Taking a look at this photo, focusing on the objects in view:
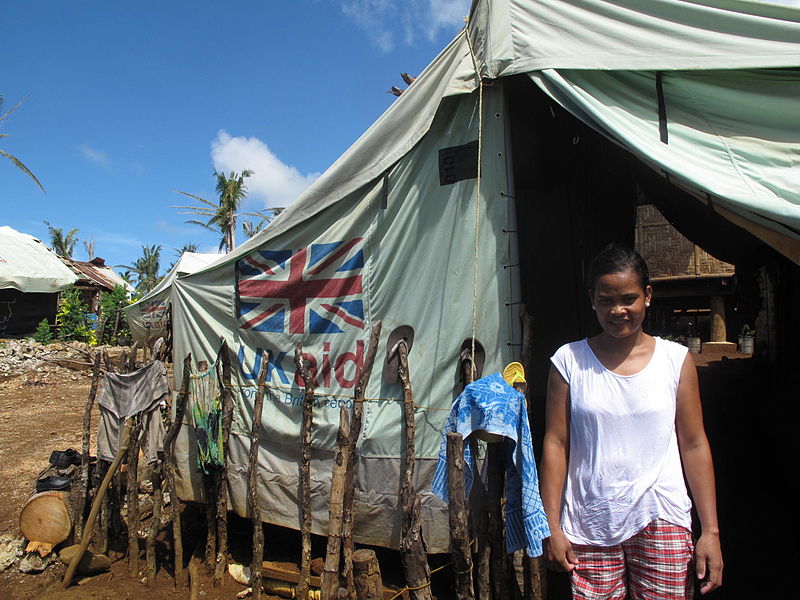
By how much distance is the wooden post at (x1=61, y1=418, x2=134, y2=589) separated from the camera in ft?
14.3

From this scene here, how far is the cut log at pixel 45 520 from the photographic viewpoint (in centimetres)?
479

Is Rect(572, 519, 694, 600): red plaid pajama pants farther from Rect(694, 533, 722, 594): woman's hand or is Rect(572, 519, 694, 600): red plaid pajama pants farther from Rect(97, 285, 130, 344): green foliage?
Rect(97, 285, 130, 344): green foliage

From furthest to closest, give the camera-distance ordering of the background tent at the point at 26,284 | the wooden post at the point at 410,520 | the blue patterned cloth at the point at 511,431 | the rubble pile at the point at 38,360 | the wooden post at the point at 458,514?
the background tent at the point at 26,284 → the rubble pile at the point at 38,360 → the wooden post at the point at 410,520 → the wooden post at the point at 458,514 → the blue patterned cloth at the point at 511,431

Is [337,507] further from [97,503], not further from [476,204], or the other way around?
[97,503]

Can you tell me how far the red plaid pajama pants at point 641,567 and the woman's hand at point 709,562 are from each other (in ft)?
0.14

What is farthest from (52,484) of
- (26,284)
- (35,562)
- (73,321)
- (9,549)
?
(73,321)

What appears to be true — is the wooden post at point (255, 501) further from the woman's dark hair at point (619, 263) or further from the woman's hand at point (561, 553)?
the woman's dark hair at point (619, 263)

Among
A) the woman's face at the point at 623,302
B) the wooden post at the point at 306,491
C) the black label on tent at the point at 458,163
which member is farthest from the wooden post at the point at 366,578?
the black label on tent at the point at 458,163

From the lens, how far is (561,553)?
6.13ft

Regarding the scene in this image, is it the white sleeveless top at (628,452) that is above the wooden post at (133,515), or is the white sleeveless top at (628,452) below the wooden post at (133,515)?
→ above

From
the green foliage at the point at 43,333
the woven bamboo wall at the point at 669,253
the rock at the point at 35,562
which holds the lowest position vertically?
the rock at the point at 35,562

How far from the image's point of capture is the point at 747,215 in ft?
7.27

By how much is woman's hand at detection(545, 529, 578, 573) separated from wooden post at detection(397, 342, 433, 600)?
87cm

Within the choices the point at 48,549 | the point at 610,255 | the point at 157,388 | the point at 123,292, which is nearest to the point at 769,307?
the point at 610,255
